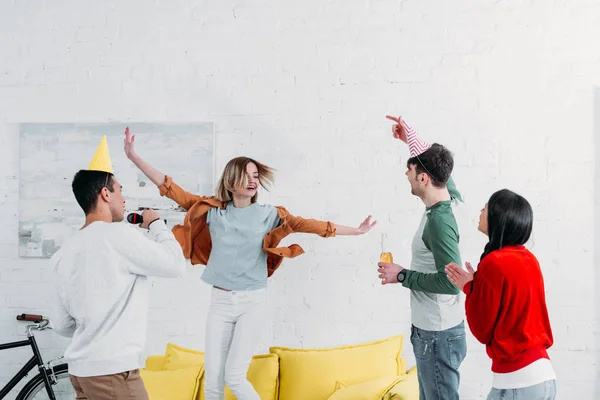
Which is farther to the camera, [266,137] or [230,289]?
[266,137]

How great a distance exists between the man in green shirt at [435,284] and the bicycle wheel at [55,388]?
1933 mm

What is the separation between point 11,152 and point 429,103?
7.58ft

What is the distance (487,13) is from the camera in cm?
314

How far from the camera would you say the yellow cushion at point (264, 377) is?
2936mm

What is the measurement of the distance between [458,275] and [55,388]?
8.02 ft

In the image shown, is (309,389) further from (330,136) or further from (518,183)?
(518,183)

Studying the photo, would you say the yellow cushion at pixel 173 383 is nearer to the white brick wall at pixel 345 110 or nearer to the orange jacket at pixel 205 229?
the white brick wall at pixel 345 110

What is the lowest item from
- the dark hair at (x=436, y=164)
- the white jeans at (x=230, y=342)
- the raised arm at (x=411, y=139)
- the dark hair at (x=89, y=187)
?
the white jeans at (x=230, y=342)

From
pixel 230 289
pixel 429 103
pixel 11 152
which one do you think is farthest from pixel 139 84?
pixel 429 103

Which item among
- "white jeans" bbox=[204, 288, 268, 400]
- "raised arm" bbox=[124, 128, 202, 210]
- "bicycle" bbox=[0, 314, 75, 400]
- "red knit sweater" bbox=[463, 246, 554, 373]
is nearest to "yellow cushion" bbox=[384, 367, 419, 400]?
"white jeans" bbox=[204, 288, 268, 400]

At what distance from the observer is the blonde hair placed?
9.01 ft

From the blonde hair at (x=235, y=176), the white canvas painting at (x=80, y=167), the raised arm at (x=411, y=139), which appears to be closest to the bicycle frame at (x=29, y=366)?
the white canvas painting at (x=80, y=167)

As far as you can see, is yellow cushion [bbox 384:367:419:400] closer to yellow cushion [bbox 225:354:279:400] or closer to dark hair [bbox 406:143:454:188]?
yellow cushion [bbox 225:354:279:400]

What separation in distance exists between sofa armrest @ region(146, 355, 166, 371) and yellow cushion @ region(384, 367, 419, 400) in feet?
4.12
